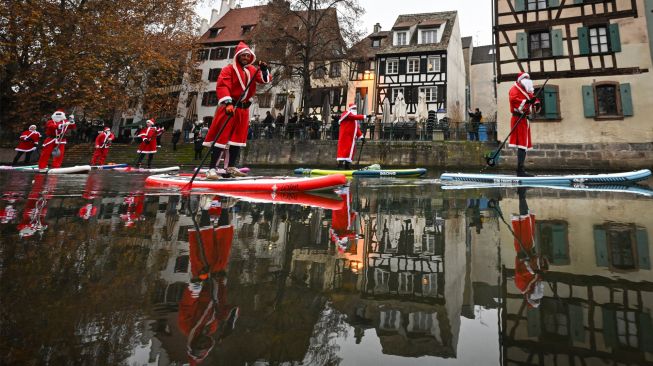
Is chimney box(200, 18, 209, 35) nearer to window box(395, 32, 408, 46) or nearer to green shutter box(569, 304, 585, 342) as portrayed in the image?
window box(395, 32, 408, 46)

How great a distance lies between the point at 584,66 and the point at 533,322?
19423mm

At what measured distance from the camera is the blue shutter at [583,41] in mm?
15969

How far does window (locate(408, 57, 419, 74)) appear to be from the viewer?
97.4ft

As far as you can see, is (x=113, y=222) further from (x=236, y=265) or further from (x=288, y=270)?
(x=288, y=270)

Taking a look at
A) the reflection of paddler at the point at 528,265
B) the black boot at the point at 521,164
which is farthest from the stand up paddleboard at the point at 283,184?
the black boot at the point at 521,164

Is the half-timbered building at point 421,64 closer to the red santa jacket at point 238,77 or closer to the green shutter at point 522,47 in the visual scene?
the green shutter at point 522,47

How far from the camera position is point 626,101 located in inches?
595

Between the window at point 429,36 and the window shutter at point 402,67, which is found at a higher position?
the window at point 429,36

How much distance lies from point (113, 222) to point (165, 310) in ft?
5.76

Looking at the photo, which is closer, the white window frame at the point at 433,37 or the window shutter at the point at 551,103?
the window shutter at the point at 551,103

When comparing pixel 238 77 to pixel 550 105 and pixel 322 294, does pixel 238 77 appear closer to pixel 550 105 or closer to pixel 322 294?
pixel 322 294

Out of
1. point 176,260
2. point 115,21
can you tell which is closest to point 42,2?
point 115,21

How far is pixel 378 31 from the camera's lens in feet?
119

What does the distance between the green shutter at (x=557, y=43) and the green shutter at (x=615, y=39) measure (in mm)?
1847
